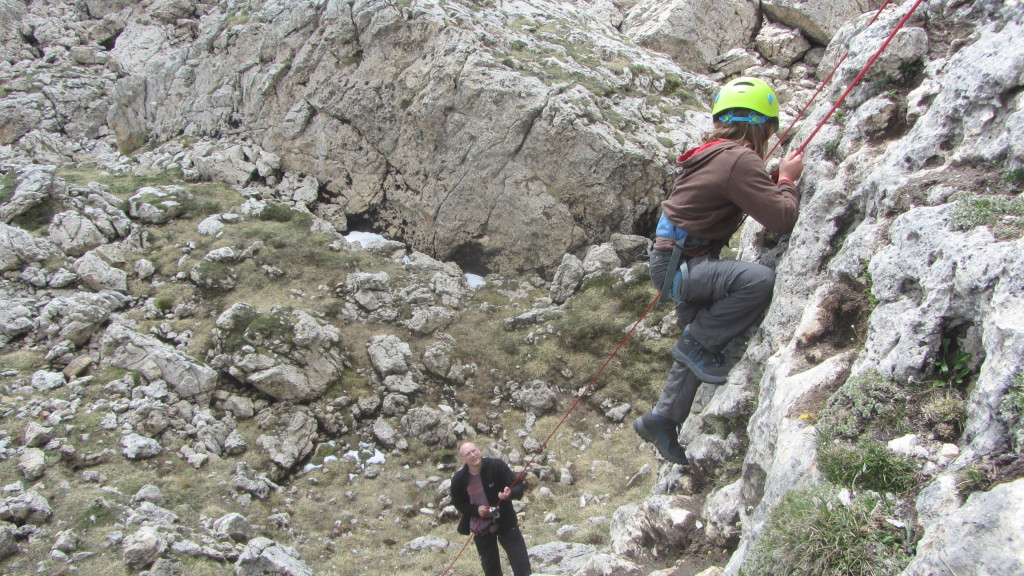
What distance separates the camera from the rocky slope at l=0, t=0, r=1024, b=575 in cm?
411

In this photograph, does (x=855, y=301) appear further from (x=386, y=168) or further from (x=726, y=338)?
(x=386, y=168)

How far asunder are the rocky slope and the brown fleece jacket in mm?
424

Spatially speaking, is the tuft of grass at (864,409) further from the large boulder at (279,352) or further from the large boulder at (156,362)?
the large boulder at (156,362)

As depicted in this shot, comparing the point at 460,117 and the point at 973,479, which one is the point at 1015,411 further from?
the point at 460,117

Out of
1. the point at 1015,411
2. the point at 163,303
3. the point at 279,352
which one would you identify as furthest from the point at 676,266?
the point at 163,303

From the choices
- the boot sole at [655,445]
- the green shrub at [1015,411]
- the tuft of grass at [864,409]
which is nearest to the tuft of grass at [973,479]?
the green shrub at [1015,411]

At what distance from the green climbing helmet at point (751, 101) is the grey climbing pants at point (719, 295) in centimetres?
157

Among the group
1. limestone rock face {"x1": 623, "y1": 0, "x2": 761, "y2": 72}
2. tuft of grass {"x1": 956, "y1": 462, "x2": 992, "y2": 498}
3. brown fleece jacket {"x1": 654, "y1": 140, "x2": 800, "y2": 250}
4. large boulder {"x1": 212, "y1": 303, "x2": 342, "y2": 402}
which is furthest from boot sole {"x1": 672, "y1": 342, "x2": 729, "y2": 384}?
limestone rock face {"x1": 623, "y1": 0, "x2": 761, "y2": 72}

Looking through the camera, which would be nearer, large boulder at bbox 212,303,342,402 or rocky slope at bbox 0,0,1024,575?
rocky slope at bbox 0,0,1024,575

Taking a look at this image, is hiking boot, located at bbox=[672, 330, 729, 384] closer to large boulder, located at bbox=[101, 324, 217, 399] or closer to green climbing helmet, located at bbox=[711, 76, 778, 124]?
green climbing helmet, located at bbox=[711, 76, 778, 124]

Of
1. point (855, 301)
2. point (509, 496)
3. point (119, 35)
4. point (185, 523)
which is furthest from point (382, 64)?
point (119, 35)

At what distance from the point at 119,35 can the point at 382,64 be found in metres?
24.8

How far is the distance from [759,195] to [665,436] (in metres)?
3.29

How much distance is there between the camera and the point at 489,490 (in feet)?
27.2
